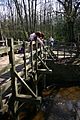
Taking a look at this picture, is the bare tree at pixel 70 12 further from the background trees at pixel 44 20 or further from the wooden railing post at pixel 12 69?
the wooden railing post at pixel 12 69

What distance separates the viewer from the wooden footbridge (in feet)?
26.3

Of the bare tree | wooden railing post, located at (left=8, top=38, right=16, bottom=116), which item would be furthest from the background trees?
wooden railing post, located at (left=8, top=38, right=16, bottom=116)

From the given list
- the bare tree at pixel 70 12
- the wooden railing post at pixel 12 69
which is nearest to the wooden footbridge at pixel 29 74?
the wooden railing post at pixel 12 69

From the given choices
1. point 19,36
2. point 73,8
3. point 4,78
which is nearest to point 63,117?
point 4,78

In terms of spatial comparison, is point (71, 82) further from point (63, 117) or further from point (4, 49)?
point (4, 49)

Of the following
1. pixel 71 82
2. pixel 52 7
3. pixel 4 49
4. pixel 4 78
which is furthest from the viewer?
pixel 52 7

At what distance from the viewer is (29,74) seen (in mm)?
11219

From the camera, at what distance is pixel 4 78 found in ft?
30.8

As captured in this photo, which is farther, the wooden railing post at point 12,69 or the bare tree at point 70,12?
the bare tree at point 70,12

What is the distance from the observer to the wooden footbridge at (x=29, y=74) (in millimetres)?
8008

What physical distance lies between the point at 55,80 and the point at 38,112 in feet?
20.4

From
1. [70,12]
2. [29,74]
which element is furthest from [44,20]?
[29,74]

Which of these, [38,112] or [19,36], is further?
[19,36]

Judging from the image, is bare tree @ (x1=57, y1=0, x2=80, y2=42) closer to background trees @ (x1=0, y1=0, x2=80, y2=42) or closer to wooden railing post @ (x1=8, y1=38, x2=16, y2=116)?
background trees @ (x1=0, y1=0, x2=80, y2=42)
